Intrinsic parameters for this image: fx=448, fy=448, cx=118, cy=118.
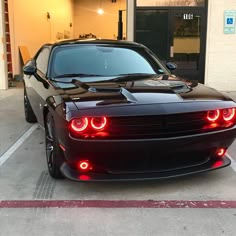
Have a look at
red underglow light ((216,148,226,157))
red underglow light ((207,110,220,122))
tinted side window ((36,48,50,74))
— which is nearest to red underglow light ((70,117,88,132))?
red underglow light ((207,110,220,122))

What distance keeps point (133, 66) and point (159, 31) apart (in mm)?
6807

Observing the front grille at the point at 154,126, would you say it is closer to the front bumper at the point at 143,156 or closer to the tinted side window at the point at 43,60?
the front bumper at the point at 143,156

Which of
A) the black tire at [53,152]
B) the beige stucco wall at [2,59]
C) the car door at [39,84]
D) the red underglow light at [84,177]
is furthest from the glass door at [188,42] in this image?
the red underglow light at [84,177]

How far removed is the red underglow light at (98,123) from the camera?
4.03m

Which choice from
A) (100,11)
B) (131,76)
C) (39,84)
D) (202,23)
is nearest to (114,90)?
(131,76)

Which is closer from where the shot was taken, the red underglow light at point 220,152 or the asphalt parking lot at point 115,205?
the asphalt parking lot at point 115,205

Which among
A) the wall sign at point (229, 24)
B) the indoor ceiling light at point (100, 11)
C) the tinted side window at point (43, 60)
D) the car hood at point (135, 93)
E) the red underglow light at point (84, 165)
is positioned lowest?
the red underglow light at point (84, 165)

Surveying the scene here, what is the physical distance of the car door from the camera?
552cm

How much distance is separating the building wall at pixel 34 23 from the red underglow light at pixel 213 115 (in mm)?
11387

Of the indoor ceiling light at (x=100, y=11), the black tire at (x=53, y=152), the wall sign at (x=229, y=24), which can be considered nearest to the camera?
the black tire at (x=53, y=152)

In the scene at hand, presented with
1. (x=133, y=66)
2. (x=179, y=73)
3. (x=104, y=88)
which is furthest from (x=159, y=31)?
(x=104, y=88)

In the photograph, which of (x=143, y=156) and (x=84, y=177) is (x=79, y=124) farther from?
(x=143, y=156)

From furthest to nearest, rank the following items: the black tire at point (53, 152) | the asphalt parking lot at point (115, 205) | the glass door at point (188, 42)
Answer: the glass door at point (188, 42)
the black tire at point (53, 152)
the asphalt parking lot at point (115, 205)

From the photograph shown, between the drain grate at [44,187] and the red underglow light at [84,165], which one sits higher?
the red underglow light at [84,165]
